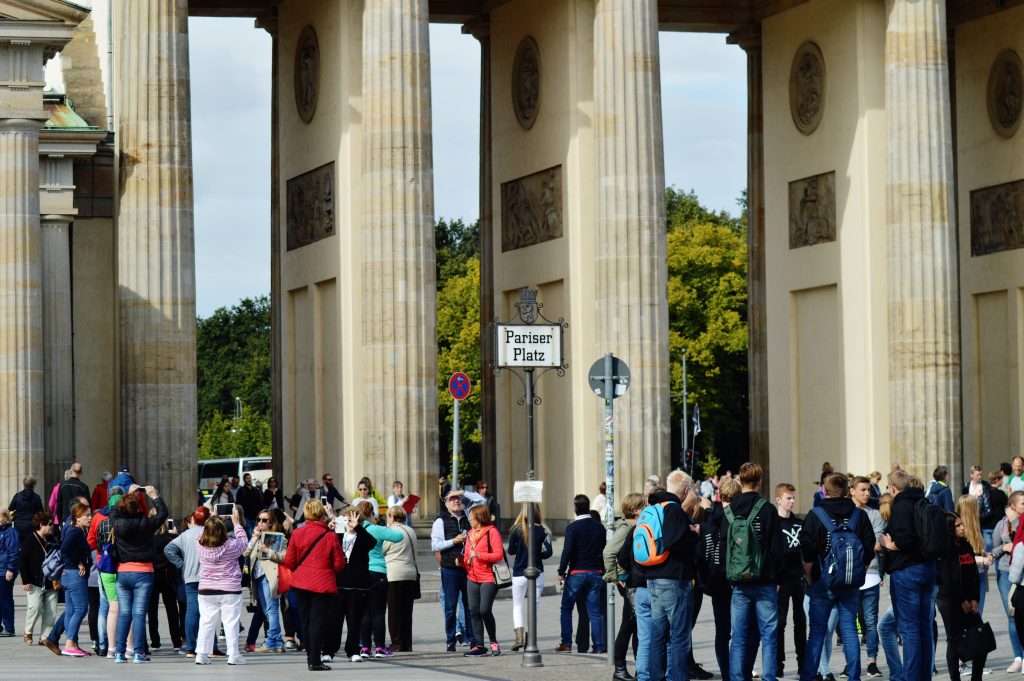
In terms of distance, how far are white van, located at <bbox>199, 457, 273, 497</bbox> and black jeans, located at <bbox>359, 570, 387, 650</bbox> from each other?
55392 mm

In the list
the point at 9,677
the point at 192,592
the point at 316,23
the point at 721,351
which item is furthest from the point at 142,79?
the point at 721,351

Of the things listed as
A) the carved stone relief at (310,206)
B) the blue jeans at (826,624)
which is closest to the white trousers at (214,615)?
the blue jeans at (826,624)

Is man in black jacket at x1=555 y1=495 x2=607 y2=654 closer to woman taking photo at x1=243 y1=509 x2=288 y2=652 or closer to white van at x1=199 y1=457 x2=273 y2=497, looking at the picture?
woman taking photo at x1=243 y1=509 x2=288 y2=652

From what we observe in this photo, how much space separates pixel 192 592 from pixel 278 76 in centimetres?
2574

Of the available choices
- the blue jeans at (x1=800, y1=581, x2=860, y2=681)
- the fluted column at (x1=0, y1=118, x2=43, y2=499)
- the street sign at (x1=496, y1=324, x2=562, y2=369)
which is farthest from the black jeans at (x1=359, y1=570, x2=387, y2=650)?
the fluted column at (x1=0, y1=118, x2=43, y2=499)

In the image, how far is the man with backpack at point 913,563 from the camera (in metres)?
19.9

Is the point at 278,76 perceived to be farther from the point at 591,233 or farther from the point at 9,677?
the point at 9,677

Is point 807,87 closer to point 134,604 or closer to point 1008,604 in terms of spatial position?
point 1008,604

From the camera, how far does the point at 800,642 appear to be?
22125 millimetres

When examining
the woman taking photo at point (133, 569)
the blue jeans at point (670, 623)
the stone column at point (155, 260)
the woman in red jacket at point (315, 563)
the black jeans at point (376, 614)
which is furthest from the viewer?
the stone column at point (155, 260)

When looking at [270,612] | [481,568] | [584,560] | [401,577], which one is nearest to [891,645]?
[584,560]

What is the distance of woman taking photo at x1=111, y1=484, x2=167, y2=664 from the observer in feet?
82.0

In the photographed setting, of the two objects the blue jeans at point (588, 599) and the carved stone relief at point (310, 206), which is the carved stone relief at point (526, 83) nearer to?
the carved stone relief at point (310, 206)

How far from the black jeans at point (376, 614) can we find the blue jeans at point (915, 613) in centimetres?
757
